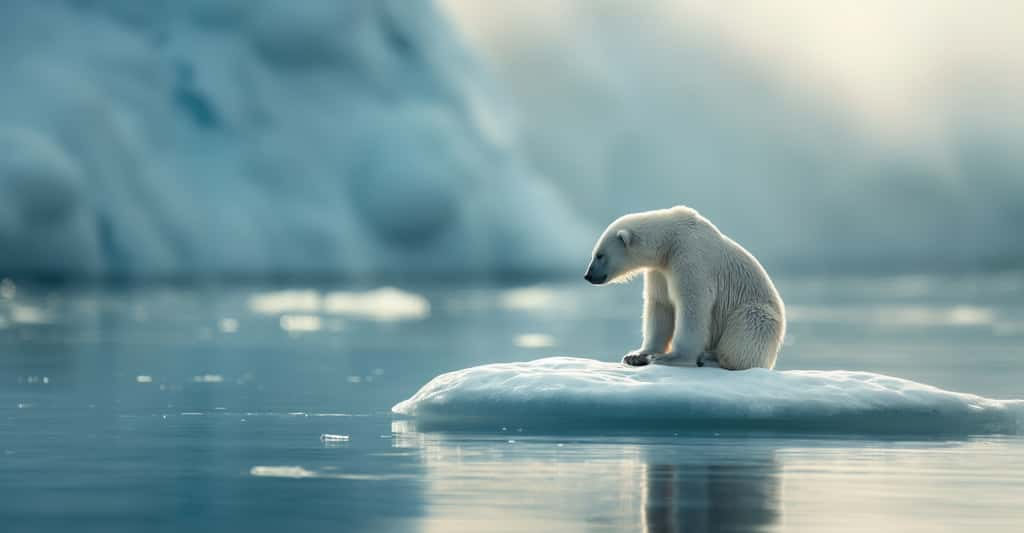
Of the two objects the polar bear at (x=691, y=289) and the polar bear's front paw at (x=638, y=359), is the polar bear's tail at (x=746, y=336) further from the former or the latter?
the polar bear's front paw at (x=638, y=359)

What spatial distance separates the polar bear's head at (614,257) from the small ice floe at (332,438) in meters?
1.95

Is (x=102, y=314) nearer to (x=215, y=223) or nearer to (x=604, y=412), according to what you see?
(x=215, y=223)

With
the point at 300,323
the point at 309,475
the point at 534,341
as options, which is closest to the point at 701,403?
the point at 309,475

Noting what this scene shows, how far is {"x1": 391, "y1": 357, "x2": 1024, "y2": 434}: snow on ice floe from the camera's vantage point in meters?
9.55

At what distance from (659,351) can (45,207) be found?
3580 centimetres

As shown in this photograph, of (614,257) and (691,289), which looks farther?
(614,257)

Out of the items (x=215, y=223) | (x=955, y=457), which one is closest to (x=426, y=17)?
(x=215, y=223)

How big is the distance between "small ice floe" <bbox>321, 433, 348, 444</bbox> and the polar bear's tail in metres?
2.61

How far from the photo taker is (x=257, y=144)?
53.0 metres

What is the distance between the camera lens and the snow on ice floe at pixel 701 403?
9547 mm

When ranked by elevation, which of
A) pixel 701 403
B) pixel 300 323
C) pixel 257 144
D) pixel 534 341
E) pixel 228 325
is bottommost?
pixel 701 403

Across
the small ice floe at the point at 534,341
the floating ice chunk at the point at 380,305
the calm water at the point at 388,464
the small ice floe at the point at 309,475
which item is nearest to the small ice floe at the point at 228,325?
the floating ice chunk at the point at 380,305

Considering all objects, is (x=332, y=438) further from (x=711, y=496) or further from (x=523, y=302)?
(x=523, y=302)

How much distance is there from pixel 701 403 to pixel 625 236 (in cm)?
128
